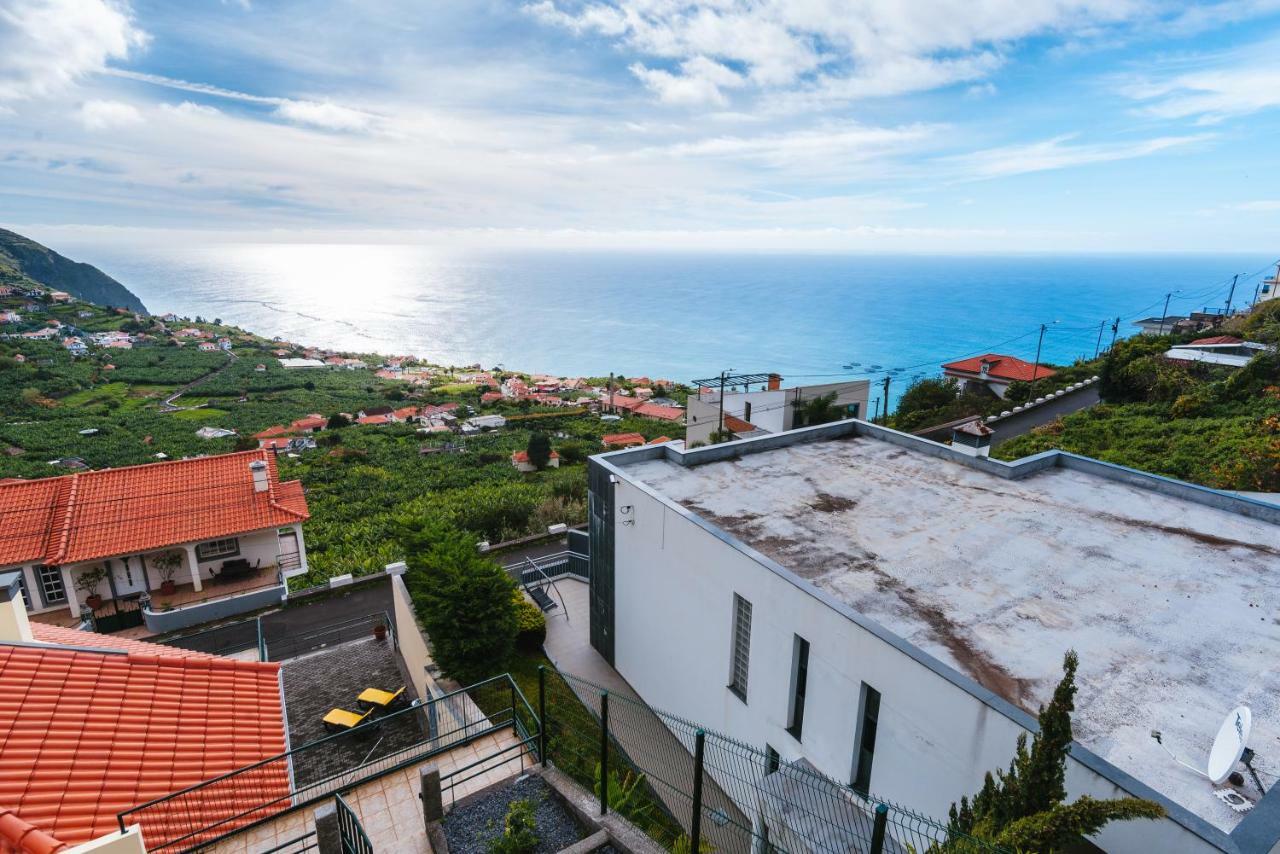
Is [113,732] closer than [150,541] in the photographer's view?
Yes

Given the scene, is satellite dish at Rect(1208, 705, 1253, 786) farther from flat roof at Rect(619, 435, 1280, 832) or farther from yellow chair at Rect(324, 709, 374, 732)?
yellow chair at Rect(324, 709, 374, 732)

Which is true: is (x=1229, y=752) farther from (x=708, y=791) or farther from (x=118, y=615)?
(x=118, y=615)

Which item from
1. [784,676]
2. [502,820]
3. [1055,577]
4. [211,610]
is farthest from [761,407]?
[502,820]

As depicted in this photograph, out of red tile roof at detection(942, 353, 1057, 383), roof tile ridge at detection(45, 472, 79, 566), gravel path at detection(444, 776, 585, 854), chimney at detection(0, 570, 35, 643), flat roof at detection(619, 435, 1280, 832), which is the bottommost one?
red tile roof at detection(942, 353, 1057, 383)

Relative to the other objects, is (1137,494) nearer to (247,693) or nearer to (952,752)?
(952,752)

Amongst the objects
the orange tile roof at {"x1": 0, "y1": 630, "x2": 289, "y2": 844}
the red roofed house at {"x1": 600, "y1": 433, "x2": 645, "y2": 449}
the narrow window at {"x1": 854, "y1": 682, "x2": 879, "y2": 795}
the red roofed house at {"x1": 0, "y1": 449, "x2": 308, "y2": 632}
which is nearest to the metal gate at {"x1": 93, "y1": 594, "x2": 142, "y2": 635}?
the red roofed house at {"x1": 0, "y1": 449, "x2": 308, "y2": 632}

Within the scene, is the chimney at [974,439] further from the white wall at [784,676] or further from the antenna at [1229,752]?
the antenna at [1229,752]
